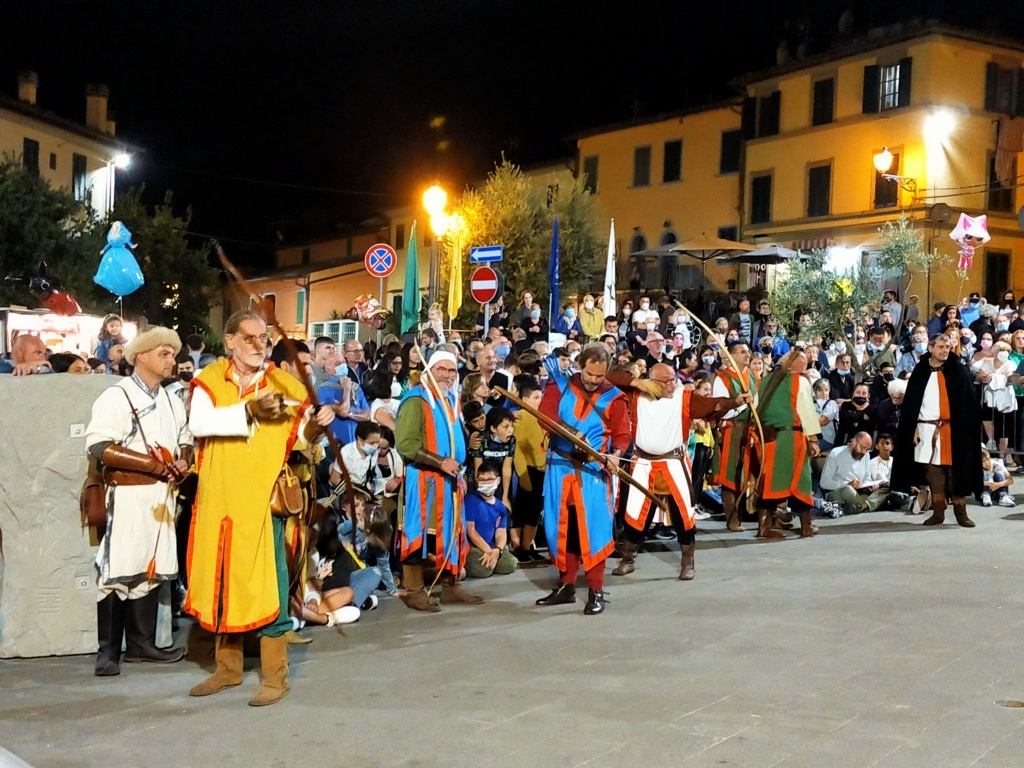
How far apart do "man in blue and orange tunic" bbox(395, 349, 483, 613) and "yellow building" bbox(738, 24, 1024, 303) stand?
72.0 feet

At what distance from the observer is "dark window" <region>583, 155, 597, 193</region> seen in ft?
133

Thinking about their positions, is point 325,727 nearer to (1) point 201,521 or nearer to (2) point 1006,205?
(1) point 201,521

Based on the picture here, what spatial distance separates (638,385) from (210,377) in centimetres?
405

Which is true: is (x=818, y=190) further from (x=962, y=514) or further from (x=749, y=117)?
(x=962, y=514)

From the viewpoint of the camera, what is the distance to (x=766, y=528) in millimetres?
11234

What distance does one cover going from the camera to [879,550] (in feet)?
33.3

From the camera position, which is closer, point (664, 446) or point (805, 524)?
point (664, 446)

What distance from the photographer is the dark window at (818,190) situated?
109ft

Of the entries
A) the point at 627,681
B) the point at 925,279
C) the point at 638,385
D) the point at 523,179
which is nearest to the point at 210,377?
the point at 627,681

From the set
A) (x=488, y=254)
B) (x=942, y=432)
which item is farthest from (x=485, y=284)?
(x=942, y=432)

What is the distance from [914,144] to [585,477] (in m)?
25.9

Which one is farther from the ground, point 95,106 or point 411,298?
point 95,106

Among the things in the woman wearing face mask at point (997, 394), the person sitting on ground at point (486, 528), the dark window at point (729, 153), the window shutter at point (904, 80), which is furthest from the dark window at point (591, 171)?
the person sitting on ground at point (486, 528)

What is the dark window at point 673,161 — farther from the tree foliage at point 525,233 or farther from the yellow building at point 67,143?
the yellow building at point 67,143
